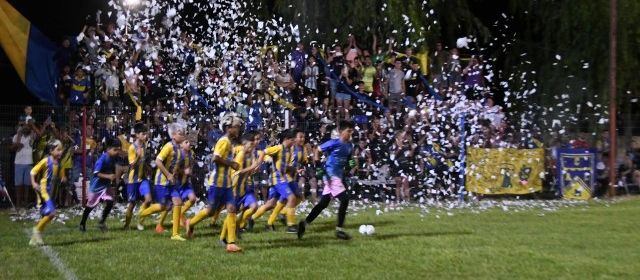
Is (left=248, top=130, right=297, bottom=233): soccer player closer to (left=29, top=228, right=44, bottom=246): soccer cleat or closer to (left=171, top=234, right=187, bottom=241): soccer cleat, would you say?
(left=171, top=234, right=187, bottom=241): soccer cleat

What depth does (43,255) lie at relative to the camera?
33.6 feet

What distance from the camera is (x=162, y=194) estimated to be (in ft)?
42.4

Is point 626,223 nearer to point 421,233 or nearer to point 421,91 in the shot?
point 421,233

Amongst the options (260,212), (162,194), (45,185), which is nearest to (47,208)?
(45,185)

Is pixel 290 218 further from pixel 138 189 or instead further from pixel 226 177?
pixel 138 189

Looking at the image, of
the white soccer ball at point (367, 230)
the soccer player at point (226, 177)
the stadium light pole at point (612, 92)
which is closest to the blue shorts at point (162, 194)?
the soccer player at point (226, 177)

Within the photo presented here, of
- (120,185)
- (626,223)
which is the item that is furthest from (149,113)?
(626,223)

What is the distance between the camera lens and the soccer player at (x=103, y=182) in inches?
510

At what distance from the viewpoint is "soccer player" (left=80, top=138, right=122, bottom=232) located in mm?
12945

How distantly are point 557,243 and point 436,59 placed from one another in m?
9.37

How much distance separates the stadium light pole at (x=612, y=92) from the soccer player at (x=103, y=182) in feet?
38.0

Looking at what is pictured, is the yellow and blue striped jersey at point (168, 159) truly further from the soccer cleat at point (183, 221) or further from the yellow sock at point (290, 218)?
the yellow sock at point (290, 218)

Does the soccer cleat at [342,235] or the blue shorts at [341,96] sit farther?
the blue shorts at [341,96]

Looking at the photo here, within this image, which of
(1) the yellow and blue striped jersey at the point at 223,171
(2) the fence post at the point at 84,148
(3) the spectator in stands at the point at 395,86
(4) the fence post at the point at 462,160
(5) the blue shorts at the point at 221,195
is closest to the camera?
(1) the yellow and blue striped jersey at the point at 223,171
